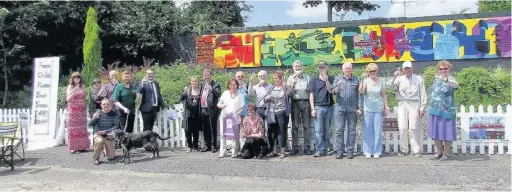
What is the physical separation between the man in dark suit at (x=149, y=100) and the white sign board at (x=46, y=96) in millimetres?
2648

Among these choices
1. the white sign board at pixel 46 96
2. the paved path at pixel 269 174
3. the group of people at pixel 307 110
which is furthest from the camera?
the white sign board at pixel 46 96

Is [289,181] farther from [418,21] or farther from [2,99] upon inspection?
[2,99]

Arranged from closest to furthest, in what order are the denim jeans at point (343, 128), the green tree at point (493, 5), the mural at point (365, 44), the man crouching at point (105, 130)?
the denim jeans at point (343, 128) → the man crouching at point (105, 130) → the mural at point (365, 44) → the green tree at point (493, 5)

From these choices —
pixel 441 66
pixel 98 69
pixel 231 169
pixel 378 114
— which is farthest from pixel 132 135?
pixel 98 69

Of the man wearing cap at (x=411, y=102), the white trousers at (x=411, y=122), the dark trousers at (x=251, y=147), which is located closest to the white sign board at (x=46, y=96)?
the dark trousers at (x=251, y=147)

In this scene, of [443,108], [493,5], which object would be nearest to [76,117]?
[443,108]

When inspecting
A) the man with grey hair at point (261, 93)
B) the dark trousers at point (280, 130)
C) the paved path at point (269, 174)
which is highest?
the man with grey hair at point (261, 93)

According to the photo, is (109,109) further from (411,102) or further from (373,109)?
(411,102)

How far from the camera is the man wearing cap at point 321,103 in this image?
8195 millimetres

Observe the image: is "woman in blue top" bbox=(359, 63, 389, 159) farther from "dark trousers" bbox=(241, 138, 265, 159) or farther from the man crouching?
the man crouching

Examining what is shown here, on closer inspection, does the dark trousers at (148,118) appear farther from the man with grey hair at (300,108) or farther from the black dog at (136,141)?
the man with grey hair at (300,108)

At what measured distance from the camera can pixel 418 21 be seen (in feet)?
55.9

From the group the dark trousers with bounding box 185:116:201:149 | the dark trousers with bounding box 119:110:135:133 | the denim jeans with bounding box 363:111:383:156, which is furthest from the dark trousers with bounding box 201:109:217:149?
the denim jeans with bounding box 363:111:383:156

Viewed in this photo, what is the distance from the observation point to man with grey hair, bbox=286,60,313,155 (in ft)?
27.6
